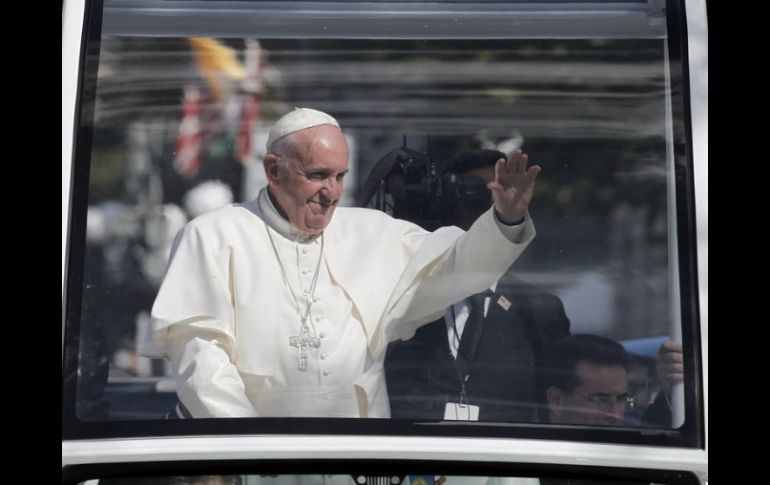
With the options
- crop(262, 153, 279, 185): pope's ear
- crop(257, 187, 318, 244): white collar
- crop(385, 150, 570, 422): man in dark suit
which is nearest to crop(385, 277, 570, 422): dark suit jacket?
crop(385, 150, 570, 422): man in dark suit

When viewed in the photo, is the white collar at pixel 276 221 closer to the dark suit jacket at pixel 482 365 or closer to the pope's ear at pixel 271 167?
the pope's ear at pixel 271 167

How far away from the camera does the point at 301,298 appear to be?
3.67m

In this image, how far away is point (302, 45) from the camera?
12.4 feet

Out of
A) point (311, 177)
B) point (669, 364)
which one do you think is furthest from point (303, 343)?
point (669, 364)

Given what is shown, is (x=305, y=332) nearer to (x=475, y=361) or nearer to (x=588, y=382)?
(x=475, y=361)

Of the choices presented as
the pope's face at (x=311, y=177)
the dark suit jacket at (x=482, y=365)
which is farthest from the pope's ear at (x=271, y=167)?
the dark suit jacket at (x=482, y=365)

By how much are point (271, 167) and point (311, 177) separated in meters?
0.12

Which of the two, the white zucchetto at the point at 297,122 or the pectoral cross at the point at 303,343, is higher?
the white zucchetto at the point at 297,122

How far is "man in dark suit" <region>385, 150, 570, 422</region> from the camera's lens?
3.68 m

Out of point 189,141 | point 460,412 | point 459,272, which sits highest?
point 189,141

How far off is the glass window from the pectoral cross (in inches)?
0.6

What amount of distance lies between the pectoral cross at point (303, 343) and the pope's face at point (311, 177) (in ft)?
0.98

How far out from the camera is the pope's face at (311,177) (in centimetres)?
371

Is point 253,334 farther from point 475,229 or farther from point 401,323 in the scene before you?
point 475,229
